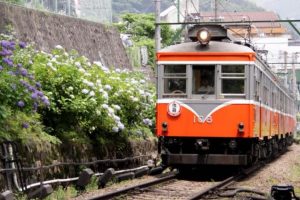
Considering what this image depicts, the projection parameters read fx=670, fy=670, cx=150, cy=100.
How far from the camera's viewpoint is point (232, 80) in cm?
1295

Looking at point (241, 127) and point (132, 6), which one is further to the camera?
point (132, 6)

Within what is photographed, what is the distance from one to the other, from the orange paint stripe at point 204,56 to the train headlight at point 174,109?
881mm

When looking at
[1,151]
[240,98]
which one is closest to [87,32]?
[240,98]

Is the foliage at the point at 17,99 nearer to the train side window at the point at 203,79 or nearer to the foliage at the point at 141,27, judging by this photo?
the train side window at the point at 203,79

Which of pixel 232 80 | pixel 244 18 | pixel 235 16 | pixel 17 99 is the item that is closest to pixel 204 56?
pixel 232 80

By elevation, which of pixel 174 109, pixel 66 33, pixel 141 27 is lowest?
pixel 174 109

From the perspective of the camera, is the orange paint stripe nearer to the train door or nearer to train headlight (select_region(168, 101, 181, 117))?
the train door

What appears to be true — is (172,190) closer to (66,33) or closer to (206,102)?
(206,102)

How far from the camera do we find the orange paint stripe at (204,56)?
12.9 m

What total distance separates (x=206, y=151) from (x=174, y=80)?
1520 mm

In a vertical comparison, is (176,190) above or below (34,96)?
below

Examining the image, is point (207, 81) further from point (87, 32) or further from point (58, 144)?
point (87, 32)

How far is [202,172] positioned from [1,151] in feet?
21.1

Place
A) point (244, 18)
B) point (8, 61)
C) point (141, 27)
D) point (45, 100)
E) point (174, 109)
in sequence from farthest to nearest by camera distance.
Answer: point (141, 27) → point (244, 18) → point (174, 109) → point (45, 100) → point (8, 61)
